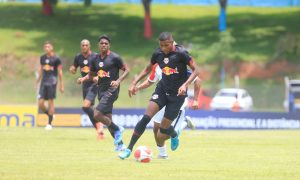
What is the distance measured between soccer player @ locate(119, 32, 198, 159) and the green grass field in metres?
0.60

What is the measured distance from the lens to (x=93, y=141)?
21.7 m

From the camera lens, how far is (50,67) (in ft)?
87.6

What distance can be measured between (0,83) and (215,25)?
20.2 metres

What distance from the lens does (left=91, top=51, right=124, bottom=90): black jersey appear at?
19125 millimetres

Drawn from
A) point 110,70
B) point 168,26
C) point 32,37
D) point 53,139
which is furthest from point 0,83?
point 110,70

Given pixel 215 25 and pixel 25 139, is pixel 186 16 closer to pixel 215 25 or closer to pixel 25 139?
pixel 215 25

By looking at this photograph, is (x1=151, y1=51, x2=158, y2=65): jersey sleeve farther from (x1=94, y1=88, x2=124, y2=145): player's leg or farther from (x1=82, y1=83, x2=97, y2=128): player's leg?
(x1=82, y1=83, x2=97, y2=128): player's leg

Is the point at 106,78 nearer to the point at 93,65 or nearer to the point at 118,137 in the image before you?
the point at 93,65

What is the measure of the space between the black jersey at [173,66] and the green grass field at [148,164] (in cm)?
137

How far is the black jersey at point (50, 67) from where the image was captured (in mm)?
26594

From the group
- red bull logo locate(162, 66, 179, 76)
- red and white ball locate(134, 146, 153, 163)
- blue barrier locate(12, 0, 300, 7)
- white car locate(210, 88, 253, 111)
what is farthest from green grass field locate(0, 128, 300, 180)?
blue barrier locate(12, 0, 300, 7)

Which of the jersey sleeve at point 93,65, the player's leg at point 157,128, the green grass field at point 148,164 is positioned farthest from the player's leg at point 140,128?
the jersey sleeve at point 93,65

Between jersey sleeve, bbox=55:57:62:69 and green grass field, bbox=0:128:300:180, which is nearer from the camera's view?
green grass field, bbox=0:128:300:180

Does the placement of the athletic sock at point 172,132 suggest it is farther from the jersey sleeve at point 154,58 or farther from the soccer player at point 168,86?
the jersey sleeve at point 154,58
